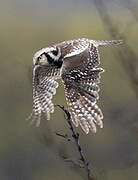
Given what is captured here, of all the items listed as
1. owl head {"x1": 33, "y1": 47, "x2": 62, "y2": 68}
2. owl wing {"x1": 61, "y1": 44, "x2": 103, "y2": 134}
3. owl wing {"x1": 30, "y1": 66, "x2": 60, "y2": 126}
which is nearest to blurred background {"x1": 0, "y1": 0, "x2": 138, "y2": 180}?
owl wing {"x1": 30, "y1": 66, "x2": 60, "y2": 126}

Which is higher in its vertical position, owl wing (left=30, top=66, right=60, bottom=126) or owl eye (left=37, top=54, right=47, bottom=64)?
owl eye (left=37, top=54, right=47, bottom=64)

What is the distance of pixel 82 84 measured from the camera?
6238mm

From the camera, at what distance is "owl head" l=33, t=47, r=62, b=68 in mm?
6250

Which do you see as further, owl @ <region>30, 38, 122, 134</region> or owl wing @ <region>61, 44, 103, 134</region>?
owl @ <region>30, 38, 122, 134</region>

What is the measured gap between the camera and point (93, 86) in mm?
5984

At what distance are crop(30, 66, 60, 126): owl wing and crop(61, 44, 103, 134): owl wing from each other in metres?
0.26

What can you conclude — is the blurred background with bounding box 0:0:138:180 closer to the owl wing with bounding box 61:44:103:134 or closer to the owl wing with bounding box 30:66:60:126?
the owl wing with bounding box 30:66:60:126

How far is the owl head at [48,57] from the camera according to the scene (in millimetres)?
6250

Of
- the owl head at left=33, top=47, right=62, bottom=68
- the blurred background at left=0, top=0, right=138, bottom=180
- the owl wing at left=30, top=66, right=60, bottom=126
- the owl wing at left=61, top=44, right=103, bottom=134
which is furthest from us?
the blurred background at left=0, top=0, right=138, bottom=180

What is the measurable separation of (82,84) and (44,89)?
1.60 ft

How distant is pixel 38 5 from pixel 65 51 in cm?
2059
